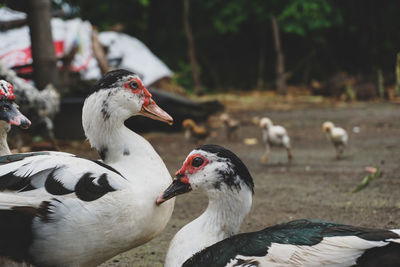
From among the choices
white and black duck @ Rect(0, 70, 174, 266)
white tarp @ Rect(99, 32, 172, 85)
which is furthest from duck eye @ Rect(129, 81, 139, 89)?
white tarp @ Rect(99, 32, 172, 85)

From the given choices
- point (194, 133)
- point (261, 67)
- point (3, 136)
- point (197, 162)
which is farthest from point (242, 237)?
point (261, 67)

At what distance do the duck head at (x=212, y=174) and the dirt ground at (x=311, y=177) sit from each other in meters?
0.73

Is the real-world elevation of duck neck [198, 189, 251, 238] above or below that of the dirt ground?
above

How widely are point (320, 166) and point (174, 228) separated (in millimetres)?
2671

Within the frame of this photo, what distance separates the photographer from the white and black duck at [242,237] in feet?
7.23

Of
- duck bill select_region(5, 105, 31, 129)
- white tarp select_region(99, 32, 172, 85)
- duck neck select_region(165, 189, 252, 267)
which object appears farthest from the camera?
white tarp select_region(99, 32, 172, 85)

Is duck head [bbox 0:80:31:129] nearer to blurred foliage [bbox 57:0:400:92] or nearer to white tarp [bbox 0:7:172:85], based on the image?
white tarp [bbox 0:7:172:85]

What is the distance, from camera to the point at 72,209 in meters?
2.64

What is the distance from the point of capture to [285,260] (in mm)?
2293

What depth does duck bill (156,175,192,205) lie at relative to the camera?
112 inches

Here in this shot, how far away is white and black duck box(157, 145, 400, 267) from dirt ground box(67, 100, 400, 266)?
720 millimetres

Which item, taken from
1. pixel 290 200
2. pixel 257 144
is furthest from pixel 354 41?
pixel 290 200

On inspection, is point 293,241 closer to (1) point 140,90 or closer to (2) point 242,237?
(2) point 242,237

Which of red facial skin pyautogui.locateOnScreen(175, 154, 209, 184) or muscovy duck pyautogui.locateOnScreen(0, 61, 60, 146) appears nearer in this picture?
red facial skin pyautogui.locateOnScreen(175, 154, 209, 184)
